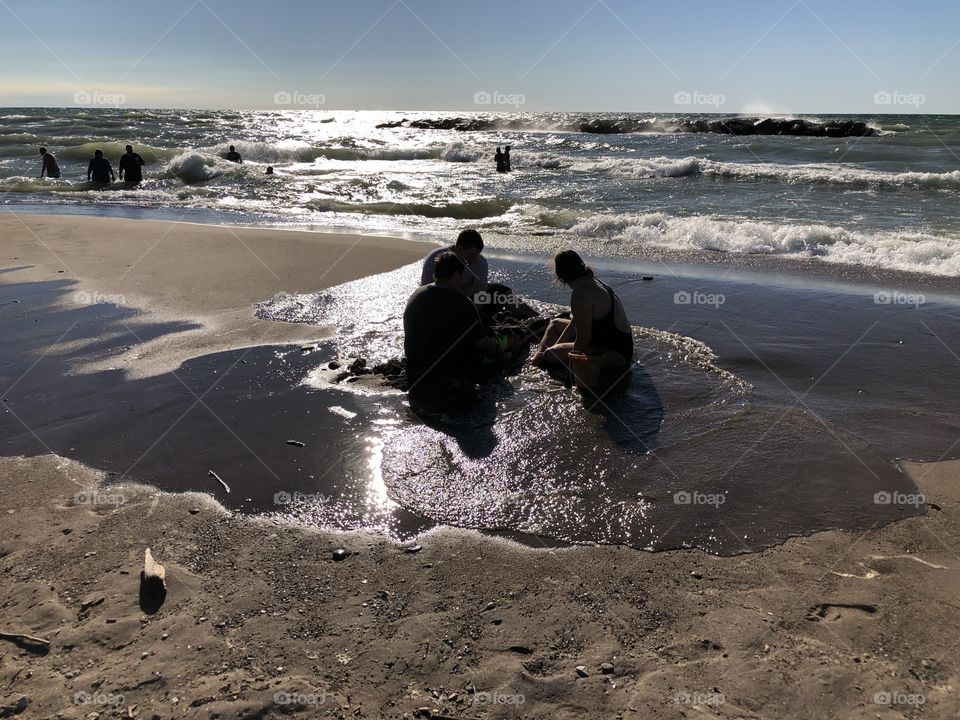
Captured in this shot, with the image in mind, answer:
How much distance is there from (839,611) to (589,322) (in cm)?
340

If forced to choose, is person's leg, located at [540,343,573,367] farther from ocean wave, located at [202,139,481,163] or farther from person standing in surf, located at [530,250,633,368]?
→ ocean wave, located at [202,139,481,163]

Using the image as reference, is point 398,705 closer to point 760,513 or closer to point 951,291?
point 760,513

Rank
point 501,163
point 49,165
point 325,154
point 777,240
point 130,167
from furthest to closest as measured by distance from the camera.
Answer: point 325,154
point 501,163
point 49,165
point 130,167
point 777,240

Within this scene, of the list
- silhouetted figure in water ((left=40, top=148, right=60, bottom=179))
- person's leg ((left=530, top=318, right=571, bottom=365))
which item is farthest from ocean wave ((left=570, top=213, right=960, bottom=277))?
silhouetted figure in water ((left=40, top=148, right=60, bottom=179))

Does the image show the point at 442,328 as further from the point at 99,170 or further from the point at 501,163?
the point at 501,163

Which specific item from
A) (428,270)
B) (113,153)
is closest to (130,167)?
Result: (113,153)

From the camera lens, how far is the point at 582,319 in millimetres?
6176

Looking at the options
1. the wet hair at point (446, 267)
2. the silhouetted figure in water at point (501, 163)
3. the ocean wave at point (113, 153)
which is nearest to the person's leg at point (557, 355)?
the wet hair at point (446, 267)

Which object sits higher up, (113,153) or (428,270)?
(113,153)

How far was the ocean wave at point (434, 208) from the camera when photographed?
1858 cm

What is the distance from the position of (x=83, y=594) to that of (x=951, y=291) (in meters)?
10.9

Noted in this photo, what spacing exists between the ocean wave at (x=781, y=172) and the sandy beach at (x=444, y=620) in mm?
21730

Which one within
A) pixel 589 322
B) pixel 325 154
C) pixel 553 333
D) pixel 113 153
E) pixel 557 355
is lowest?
pixel 557 355

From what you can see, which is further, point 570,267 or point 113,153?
point 113,153
